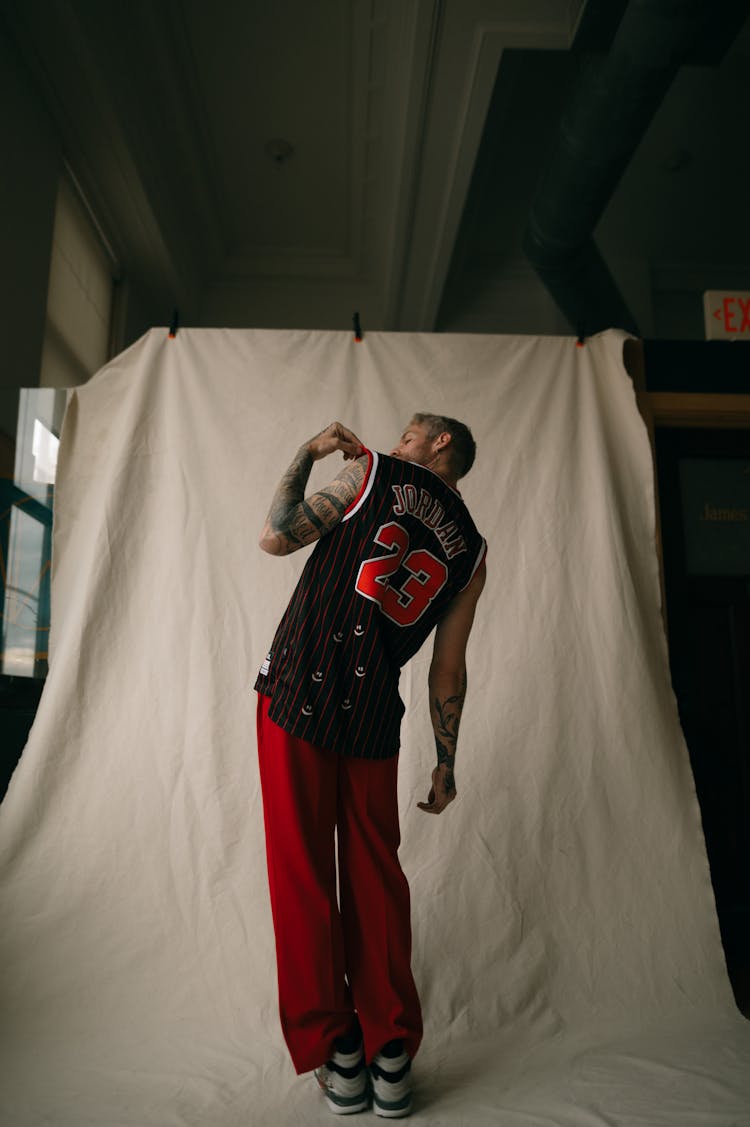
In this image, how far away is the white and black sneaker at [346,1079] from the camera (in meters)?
1.51

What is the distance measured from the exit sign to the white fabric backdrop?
36cm

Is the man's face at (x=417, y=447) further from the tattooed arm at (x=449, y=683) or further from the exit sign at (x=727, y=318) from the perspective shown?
the exit sign at (x=727, y=318)

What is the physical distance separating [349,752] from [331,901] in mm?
282

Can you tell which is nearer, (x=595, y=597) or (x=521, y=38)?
(x=595, y=597)

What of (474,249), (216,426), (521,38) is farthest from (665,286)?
(216,426)

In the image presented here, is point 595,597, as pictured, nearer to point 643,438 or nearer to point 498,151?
point 643,438

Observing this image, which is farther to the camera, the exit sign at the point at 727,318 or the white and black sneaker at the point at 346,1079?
the exit sign at the point at 727,318

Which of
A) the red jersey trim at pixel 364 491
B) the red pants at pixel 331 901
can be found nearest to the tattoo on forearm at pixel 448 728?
the red pants at pixel 331 901

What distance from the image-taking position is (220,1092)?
1.61 metres

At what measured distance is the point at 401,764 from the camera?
2283 mm

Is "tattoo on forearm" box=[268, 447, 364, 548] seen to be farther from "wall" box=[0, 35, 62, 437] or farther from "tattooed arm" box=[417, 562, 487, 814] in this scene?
"wall" box=[0, 35, 62, 437]

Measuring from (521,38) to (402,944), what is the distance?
3.07 metres

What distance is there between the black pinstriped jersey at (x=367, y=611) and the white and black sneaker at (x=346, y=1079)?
1.80 ft

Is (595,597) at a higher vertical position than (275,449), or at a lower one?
lower
